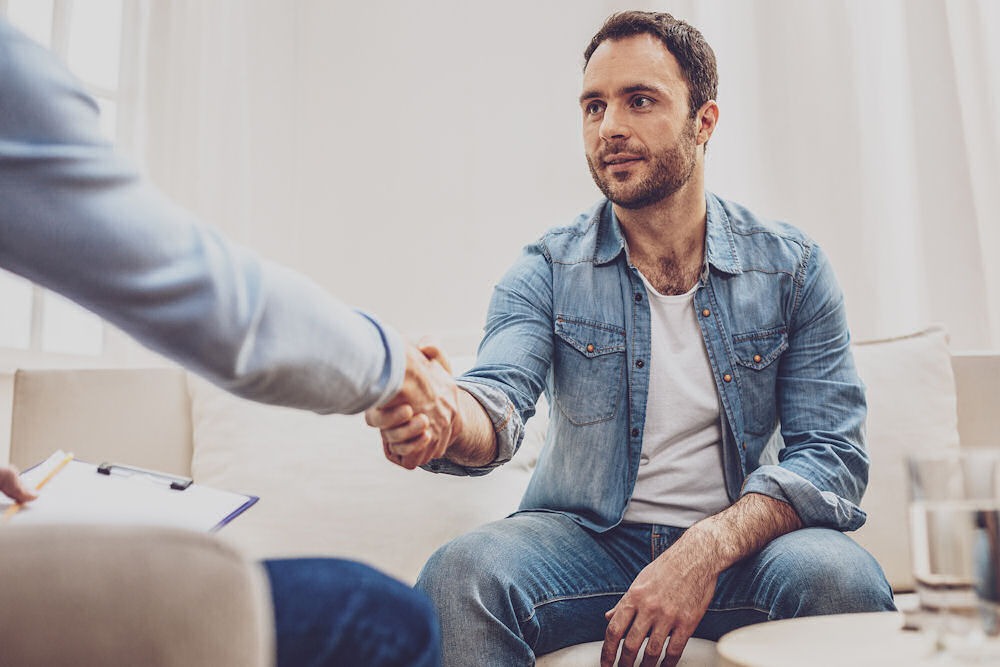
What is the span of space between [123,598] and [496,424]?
1.03m

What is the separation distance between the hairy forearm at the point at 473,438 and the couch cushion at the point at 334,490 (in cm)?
35

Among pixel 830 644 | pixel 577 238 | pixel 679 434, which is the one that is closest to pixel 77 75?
pixel 577 238

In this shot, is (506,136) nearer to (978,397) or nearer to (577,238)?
(577,238)

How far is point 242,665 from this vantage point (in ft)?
1.78

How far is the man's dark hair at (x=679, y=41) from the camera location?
194cm

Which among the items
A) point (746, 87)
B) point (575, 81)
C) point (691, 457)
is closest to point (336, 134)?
point (575, 81)

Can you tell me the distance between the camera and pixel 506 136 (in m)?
3.06

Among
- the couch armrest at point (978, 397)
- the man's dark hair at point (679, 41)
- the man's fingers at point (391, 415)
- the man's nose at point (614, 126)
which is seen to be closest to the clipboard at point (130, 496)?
the man's fingers at point (391, 415)

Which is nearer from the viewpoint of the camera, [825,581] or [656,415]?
[825,581]

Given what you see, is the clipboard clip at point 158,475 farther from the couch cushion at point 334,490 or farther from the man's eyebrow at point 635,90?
the man's eyebrow at point 635,90

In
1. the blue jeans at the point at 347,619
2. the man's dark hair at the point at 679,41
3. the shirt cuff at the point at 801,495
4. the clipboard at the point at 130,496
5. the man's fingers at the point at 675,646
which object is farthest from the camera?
the man's dark hair at the point at 679,41

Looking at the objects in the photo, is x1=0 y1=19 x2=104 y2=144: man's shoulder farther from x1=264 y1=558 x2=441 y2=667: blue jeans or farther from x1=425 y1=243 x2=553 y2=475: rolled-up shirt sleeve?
x1=425 y1=243 x2=553 y2=475: rolled-up shirt sleeve

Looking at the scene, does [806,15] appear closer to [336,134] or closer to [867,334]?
[867,334]

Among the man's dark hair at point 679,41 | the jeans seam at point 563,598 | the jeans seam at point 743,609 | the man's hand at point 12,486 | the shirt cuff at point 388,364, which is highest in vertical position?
the man's dark hair at point 679,41
